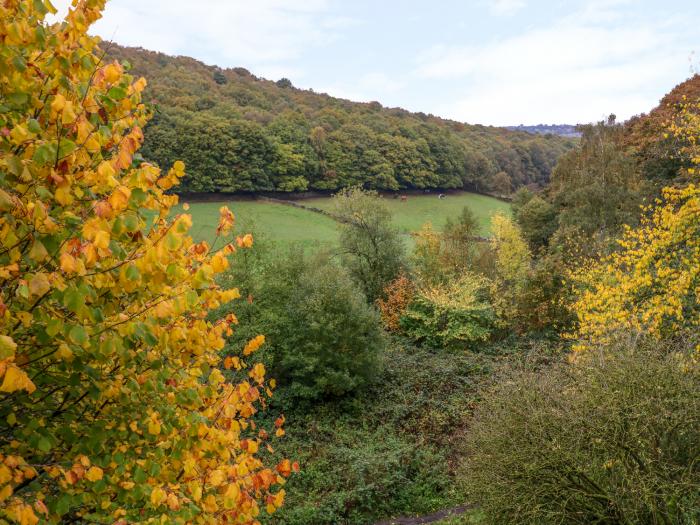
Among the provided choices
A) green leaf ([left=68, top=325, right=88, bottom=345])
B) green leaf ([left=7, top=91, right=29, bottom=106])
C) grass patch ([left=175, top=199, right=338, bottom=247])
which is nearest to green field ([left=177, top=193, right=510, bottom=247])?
grass patch ([left=175, top=199, right=338, bottom=247])

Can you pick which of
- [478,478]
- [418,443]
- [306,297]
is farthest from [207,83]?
[478,478]

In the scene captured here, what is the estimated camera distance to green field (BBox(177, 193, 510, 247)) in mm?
47000

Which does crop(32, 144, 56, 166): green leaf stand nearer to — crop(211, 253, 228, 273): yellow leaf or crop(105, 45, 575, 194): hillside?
crop(211, 253, 228, 273): yellow leaf

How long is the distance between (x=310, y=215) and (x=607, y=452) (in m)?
48.2

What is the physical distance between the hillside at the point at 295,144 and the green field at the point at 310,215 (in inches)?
118

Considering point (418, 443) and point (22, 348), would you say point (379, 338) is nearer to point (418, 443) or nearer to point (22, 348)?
point (418, 443)

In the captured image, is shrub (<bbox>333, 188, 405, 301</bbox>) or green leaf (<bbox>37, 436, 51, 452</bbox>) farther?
shrub (<bbox>333, 188, 405, 301</bbox>)

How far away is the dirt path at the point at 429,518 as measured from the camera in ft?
47.6

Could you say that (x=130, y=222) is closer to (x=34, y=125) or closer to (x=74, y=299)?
(x=74, y=299)

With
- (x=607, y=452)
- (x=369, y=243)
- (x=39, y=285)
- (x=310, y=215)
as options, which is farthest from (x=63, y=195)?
(x=310, y=215)

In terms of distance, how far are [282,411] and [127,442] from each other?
58.9ft

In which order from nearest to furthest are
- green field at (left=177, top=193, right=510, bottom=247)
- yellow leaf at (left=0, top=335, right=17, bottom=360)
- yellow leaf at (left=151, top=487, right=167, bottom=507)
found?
yellow leaf at (left=0, top=335, right=17, bottom=360)
yellow leaf at (left=151, top=487, right=167, bottom=507)
green field at (left=177, top=193, right=510, bottom=247)

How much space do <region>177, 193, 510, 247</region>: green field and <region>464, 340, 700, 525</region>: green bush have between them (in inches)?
1204

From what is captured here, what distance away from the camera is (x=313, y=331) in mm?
21641
